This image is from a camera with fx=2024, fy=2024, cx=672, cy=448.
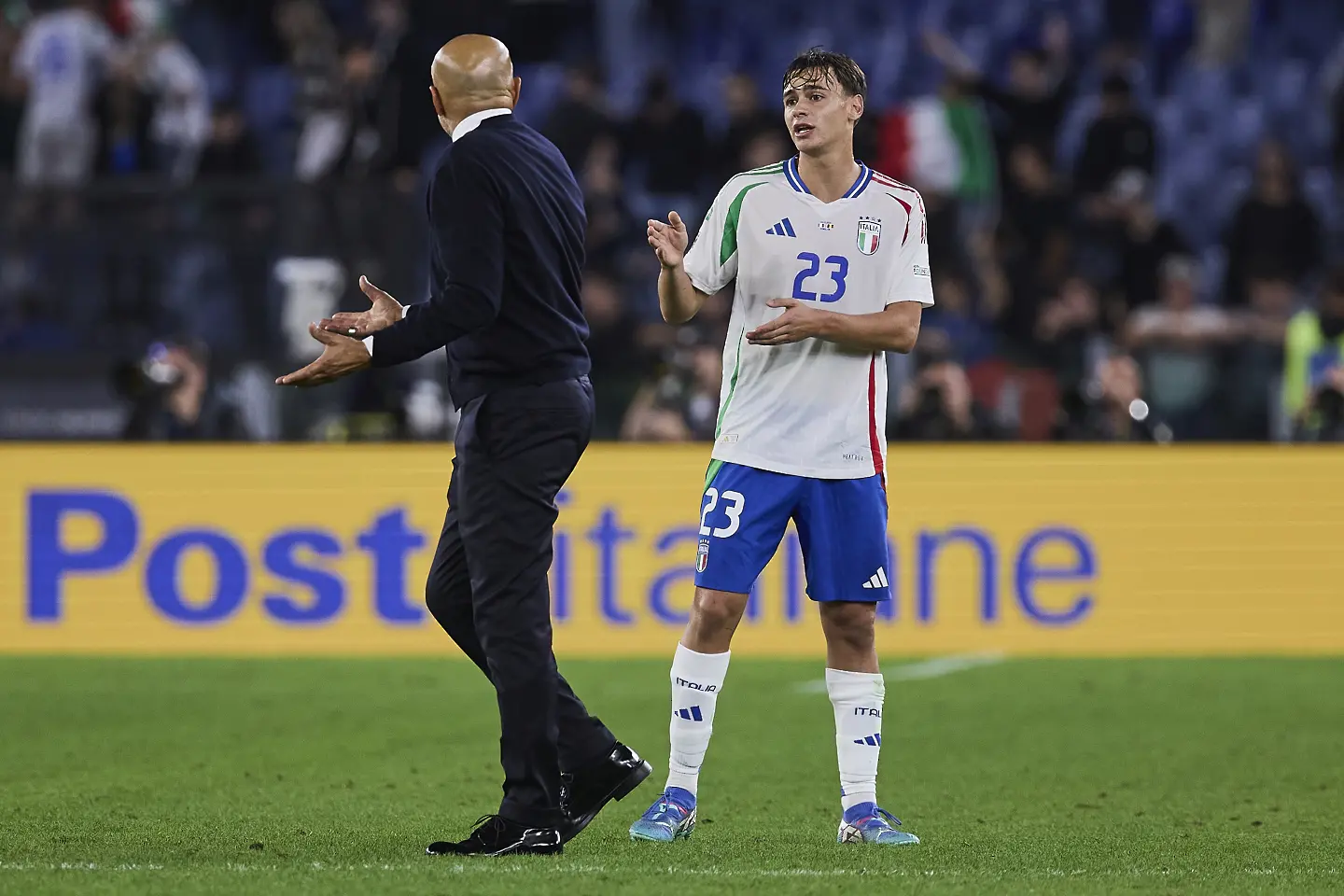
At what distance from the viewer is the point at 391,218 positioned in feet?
44.0

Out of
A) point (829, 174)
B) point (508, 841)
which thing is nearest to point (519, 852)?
point (508, 841)

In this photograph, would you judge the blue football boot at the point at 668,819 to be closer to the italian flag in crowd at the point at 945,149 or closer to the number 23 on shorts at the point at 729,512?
the number 23 on shorts at the point at 729,512

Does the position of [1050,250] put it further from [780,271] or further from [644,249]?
[780,271]

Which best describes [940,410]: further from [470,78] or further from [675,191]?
[470,78]

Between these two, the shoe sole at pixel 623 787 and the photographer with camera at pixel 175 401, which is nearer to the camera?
the shoe sole at pixel 623 787

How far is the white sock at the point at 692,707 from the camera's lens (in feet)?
19.0

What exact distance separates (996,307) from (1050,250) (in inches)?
27.8

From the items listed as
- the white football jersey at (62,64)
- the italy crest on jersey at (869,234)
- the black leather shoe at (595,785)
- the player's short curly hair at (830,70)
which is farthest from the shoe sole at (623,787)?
the white football jersey at (62,64)

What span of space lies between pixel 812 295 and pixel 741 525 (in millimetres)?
686

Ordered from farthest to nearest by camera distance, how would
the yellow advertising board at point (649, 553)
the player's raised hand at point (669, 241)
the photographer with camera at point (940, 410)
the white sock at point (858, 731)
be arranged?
the photographer with camera at point (940, 410) < the yellow advertising board at point (649, 553) < the white sock at point (858, 731) < the player's raised hand at point (669, 241)

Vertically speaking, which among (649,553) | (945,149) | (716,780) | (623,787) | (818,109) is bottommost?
(716,780)

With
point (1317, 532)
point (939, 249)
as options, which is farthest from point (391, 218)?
point (1317, 532)

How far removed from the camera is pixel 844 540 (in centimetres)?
570

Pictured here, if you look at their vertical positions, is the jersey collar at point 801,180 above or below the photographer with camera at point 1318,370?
above
